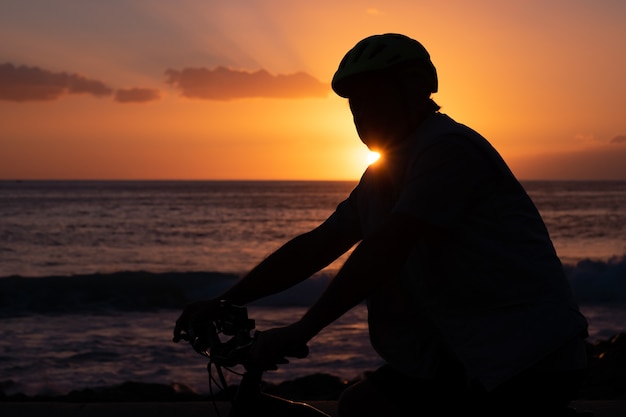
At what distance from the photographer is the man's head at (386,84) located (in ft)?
7.31

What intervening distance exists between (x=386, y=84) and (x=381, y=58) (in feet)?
0.27

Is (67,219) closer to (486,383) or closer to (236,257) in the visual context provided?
(236,257)

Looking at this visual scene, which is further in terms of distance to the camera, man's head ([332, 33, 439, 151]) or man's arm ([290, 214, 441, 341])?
man's head ([332, 33, 439, 151])

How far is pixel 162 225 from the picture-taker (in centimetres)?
4438

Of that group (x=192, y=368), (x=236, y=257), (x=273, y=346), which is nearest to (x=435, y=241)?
(x=273, y=346)

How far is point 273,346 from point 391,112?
737mm

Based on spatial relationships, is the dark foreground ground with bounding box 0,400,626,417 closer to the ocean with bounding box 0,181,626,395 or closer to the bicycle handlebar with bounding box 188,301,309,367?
the bicycle handlebar with bounding box 188,301,309,367

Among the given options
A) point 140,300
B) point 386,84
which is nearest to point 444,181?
point 386,84

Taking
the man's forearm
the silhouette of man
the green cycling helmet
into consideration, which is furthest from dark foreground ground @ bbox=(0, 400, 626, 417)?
the green cycling helmet

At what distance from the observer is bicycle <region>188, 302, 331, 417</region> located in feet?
7.30

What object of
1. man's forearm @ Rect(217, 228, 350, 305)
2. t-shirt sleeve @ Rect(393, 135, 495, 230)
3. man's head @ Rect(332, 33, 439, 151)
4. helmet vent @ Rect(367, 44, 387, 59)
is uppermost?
helmet vent @ Rect(367, 44, 387, 59)

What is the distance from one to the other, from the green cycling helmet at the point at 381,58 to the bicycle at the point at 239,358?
0.73m

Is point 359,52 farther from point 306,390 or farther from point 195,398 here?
point 306,390

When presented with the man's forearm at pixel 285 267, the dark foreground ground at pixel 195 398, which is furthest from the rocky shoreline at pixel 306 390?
the man's forearm at pixel 285 267
